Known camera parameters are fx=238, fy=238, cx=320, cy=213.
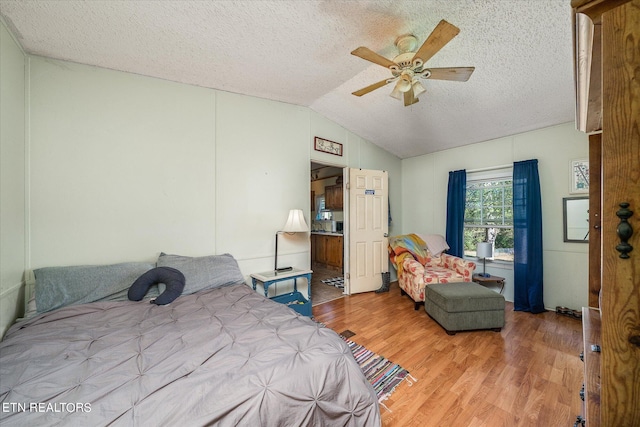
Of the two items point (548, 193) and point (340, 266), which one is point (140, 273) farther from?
point (548, 193)

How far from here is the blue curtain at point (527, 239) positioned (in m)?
3.11

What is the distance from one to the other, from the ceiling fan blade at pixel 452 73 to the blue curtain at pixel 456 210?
2313mm

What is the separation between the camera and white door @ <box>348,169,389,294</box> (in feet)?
12.6

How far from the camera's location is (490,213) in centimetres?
379

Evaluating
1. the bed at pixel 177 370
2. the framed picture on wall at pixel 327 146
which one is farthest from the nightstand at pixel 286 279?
the framed picture on wall at pixel 327 146

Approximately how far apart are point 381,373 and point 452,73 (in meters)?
2.47

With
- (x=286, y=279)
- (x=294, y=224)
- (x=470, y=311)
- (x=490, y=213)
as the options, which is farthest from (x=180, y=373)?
(x=490, y=213)

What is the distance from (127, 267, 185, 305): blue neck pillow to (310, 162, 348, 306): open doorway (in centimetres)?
276

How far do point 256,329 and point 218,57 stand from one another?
2.31 m

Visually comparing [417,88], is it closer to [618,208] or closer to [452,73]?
[452,73]

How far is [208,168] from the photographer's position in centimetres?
269

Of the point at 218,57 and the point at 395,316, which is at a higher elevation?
the point at 218,57

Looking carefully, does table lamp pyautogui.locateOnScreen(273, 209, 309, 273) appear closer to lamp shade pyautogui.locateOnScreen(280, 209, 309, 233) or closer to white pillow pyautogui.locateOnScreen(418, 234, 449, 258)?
lamp shade pyautogui.locateOnScreen(280, 209, 309, 233)

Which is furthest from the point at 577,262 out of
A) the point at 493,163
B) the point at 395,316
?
the point at 395,316
